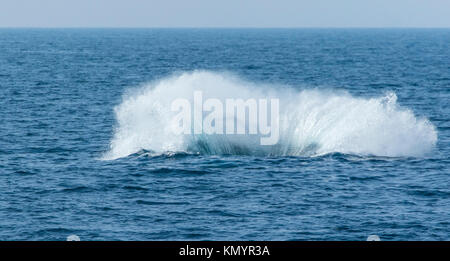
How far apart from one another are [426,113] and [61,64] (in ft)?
267

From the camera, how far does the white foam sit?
41.0m

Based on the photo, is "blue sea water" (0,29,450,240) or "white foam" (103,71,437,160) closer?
"blue sea water" (0,29,450,240)

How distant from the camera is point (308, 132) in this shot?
42.1 m

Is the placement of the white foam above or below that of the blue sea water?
above

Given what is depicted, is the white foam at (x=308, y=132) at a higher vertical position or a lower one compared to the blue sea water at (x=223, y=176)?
higher

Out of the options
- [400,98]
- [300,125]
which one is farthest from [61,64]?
[300,125]

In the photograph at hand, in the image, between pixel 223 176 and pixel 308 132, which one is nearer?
pixel 223 176

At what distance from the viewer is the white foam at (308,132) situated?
41031 millimetres

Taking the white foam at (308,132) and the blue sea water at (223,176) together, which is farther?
the white foam at (308,132)

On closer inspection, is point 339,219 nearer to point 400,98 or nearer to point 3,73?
point 400,98

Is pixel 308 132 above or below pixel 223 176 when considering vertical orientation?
above
